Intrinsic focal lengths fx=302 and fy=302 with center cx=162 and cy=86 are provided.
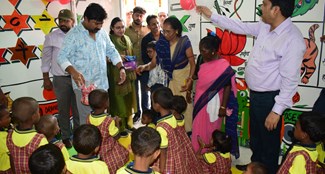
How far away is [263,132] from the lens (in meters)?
2.45

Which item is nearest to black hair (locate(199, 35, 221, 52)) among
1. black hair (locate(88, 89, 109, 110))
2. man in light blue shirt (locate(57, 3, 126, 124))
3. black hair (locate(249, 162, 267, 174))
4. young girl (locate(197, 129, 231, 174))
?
young girl (locate(197, 129, 231, 174))

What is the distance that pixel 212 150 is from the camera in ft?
9.78

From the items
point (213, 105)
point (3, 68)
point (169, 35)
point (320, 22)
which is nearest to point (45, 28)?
point (3, 68)

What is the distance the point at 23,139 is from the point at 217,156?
5.50 ft

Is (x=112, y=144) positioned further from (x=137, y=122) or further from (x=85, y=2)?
(x=85, y=2)

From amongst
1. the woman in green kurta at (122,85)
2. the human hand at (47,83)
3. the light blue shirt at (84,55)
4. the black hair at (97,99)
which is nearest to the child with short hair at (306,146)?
the black hair at (97,99)

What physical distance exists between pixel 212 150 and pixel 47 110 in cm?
245

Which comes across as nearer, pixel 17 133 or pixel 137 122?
pixel 17 133

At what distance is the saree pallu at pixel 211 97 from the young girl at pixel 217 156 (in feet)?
0.82

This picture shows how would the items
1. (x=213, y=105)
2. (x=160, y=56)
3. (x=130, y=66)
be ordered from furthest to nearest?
(x=130, y=66) < (x=160, y=56) < (x=213, y=105)

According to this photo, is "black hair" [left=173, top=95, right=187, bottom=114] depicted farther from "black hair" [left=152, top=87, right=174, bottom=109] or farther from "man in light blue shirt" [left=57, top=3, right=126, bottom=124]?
"man in light blue shirt" [left=57, top=3, right=126, bottom=124]

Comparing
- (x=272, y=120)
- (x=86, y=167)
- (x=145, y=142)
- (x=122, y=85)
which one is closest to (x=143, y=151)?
(x=145, y=142)

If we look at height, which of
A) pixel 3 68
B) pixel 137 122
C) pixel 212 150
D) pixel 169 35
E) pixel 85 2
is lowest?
pixel 137 122

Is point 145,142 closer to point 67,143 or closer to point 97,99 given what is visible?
point 97,99
